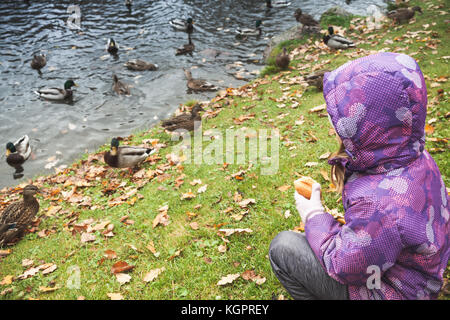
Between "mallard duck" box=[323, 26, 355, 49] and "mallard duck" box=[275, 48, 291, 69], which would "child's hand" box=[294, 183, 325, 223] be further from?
"mallard duck" box=[323, 26, 355, 49]

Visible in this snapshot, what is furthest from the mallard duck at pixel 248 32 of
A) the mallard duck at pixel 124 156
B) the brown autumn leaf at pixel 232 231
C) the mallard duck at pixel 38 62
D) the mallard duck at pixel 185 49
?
the brown autumn leaf at pixel 232 231

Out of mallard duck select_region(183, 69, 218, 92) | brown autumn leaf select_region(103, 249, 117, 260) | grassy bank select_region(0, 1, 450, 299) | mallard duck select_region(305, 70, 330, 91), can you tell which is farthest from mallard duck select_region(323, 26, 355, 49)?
brown autumn leaf select_region(103, 249, 117, 260)

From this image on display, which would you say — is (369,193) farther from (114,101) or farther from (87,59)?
(87,59)

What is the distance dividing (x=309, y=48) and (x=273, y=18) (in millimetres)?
6826

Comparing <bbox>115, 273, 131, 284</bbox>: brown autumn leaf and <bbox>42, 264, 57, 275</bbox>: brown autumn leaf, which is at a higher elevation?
<bbox>115, 273, 131, 284</bbox>: brown autumn leaf

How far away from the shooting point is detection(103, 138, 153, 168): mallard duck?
6.39 metres

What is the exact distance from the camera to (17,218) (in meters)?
5.07

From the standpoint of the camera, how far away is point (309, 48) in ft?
37.5

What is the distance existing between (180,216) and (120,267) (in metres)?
1.13

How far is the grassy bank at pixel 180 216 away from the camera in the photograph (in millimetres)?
3406

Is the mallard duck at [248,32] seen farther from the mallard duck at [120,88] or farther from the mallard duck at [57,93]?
the mallard duck at [57,93]

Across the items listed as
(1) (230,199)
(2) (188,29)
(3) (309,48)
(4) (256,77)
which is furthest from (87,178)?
(2) (188,29)

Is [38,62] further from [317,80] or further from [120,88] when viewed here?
[317,80]

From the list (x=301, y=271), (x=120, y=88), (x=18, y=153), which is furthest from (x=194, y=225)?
(x=120, y=88)
